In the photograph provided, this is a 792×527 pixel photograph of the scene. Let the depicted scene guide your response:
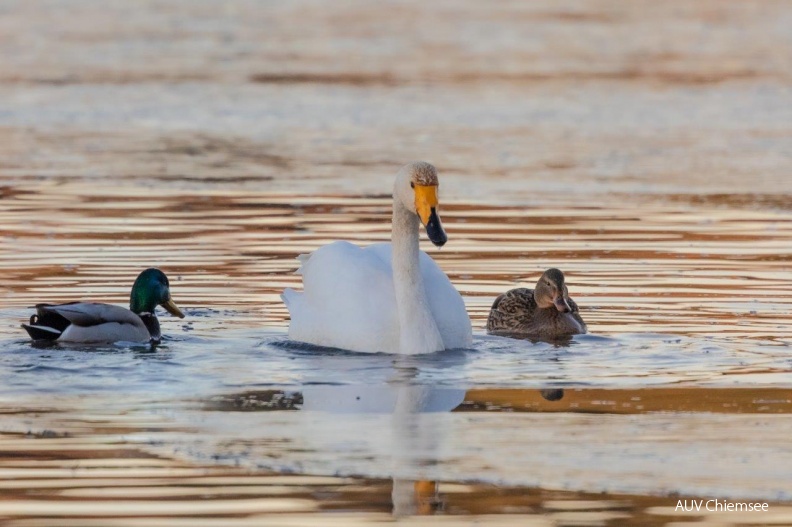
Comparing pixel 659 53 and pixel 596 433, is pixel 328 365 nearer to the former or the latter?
pixel 596 433

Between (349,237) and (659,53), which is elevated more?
(659,53)

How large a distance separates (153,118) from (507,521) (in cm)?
1579

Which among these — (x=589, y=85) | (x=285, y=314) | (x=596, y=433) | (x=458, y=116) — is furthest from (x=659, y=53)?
(x=596, y=433)

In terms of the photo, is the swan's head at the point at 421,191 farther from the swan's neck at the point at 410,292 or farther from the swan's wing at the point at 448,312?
the swan's wing at the point at 448,312

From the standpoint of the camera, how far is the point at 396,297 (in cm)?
997

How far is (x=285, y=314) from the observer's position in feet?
36.7

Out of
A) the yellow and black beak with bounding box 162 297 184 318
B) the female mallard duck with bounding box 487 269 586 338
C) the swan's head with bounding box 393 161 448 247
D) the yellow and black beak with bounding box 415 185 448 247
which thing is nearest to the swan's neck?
the swan's head with bounding box 393 161 448 247

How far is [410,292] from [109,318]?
1.76 metres

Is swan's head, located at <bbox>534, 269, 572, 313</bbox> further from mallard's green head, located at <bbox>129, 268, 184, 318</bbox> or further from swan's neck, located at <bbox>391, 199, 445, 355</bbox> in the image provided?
mallard's green head, located at <bbox>129, 268, 184, 318</bbox>

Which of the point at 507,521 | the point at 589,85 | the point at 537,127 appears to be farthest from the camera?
the point at 589,85

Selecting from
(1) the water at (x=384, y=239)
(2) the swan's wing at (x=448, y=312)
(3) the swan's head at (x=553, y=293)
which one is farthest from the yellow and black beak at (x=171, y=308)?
(3) the swan's head at (x=553, y=293)

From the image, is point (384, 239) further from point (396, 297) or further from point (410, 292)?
point (410, 292)

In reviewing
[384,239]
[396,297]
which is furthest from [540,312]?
[384,239]

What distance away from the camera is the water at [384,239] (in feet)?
21.6
